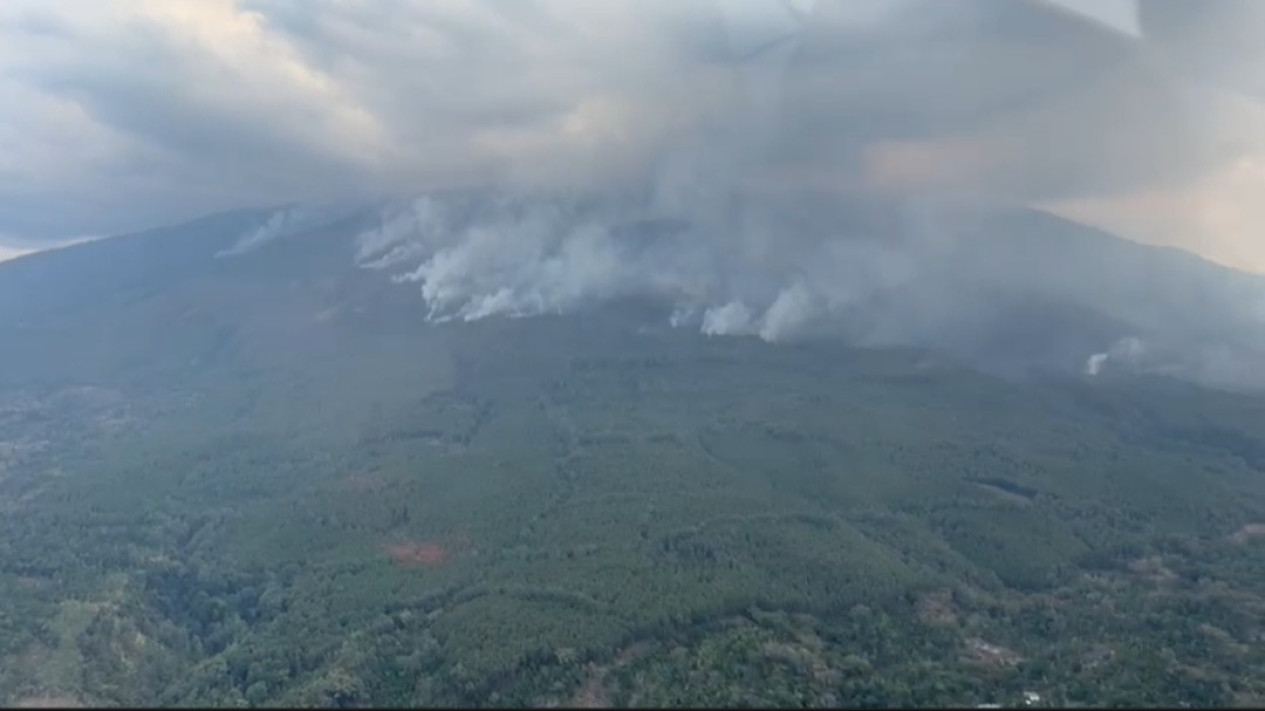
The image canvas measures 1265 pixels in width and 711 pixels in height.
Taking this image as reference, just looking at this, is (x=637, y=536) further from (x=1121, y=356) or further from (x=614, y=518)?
(x=1121, y=356)

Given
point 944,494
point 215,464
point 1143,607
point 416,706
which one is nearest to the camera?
point 416,706

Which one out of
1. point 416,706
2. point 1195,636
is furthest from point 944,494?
point 416,706

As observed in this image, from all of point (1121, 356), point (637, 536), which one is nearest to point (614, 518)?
point (637, 536)

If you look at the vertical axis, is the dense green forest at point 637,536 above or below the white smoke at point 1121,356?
below

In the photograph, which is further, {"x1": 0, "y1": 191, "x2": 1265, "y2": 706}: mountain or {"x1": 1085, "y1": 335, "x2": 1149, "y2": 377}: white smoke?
{"x1": 1085, "y1": 335, "x2": 1149, "y2": 377}: white smoke

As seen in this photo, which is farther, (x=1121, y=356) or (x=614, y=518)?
(x=1121, y=356)

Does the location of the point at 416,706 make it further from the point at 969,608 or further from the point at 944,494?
the point at 944,494

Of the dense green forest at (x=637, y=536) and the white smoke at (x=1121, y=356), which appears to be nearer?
the dense green forest at (x=637, y=536)

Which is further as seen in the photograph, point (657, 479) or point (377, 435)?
point (377, 435)
